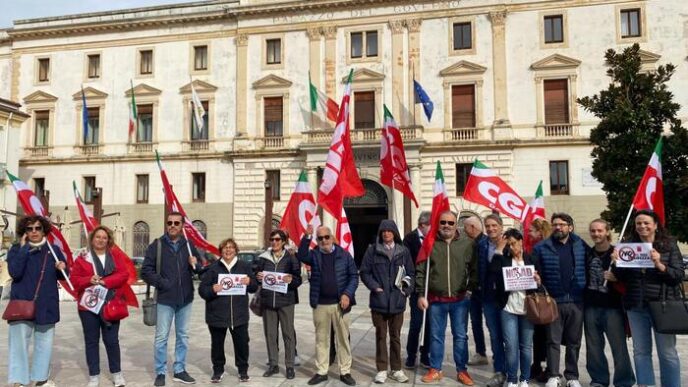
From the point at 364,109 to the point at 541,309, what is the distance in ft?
79.3

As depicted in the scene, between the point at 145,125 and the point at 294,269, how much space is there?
28.2 metres

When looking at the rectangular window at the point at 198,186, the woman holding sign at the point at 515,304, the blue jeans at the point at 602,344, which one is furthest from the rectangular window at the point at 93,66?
the blue jeans at the point at 602,344

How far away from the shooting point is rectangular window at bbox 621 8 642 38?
26656 millimetres

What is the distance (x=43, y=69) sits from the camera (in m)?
34.4

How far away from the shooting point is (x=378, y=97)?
29.1 metres

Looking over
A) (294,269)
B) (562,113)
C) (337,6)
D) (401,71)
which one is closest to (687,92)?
(562,113)

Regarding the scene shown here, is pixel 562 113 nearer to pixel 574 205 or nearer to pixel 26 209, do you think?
pixel 574 205

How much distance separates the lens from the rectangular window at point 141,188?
32119mm

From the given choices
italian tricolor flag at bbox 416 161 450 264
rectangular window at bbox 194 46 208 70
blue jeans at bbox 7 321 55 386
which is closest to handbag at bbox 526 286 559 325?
italian tricolor flag at bbox 416 161 450 264

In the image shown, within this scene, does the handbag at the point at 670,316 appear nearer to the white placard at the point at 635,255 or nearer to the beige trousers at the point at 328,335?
the white placard at the point at 635,255

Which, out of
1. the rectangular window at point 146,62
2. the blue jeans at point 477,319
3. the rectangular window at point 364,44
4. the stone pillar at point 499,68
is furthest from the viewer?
the rectangular window at point 146,62

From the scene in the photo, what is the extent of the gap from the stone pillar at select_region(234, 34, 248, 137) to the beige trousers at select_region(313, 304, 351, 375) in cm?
2479

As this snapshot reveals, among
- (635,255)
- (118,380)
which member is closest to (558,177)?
(635,255)

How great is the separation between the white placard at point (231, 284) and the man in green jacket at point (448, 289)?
2.28 meters
